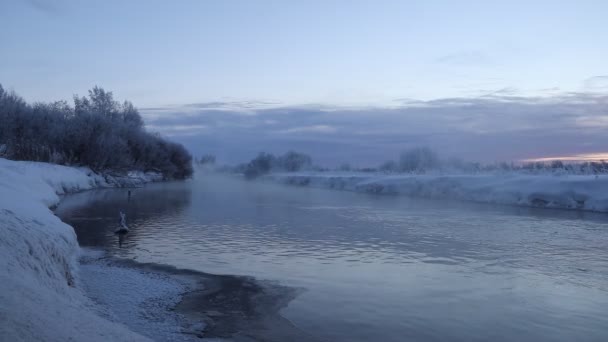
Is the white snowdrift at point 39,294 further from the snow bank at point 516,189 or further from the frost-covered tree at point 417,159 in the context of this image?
the frost-covered tree at point 417,159

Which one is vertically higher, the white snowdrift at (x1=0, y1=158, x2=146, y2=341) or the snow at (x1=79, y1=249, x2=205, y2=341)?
the white snowdrift at (x1=0, y1=158, x2=146, y2=341)

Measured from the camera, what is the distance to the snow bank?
36438mm

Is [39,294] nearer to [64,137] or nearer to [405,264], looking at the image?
[405,264]

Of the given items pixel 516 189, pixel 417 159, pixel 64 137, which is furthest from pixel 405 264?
pixel 417 159

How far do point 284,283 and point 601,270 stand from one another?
983cm

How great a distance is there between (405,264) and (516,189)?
3068cm

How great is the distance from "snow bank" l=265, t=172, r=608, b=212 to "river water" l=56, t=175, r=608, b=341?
7.88 meters

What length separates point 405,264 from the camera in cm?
1543

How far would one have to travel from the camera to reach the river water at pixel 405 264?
986 centimetres

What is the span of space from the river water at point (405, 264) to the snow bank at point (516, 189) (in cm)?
788

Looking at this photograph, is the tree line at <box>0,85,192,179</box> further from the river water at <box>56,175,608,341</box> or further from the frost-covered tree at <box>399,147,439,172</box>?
the frost-covered tree at <box>399,147,439,172</box>

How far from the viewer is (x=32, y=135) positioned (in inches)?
2255

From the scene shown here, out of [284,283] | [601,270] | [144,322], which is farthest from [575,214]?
[144,322]

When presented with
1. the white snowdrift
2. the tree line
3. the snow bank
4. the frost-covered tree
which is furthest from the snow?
the frost-covered tree
